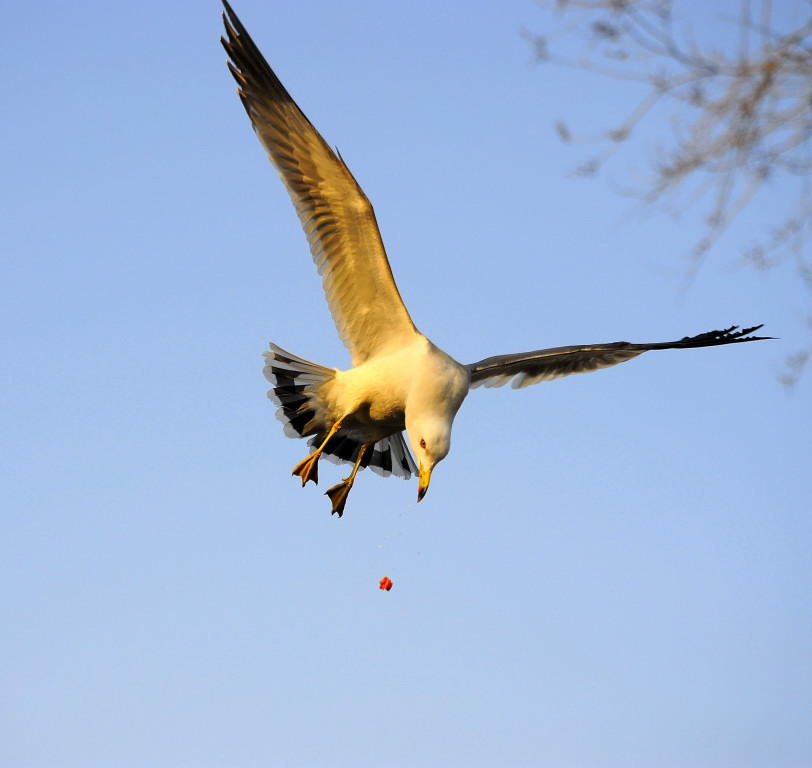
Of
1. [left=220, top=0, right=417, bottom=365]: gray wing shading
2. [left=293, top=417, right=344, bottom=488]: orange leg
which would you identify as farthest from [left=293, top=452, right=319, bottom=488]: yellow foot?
[left=220, top=0, right=417, bottom=365]: gray wing shading

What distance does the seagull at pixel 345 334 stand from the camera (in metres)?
6.15

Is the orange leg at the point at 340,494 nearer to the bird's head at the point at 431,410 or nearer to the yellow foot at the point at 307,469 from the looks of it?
the yellow foot at the point at 307,469

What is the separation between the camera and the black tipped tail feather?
22.6 feet

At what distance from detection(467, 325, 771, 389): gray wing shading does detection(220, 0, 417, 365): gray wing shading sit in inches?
30.9

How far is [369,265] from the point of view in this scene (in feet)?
21.1

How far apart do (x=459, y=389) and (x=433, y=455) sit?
0.50 metres

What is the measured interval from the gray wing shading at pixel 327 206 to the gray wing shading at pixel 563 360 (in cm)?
78

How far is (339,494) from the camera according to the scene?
6.93 m

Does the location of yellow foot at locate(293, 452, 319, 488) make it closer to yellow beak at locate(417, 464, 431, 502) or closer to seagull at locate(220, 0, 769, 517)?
seagull at locate(220, 0, 769, 517)

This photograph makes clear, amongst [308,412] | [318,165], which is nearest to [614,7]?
[318,165]

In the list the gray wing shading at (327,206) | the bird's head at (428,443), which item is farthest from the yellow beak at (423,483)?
the gray wing shading at (327,206)

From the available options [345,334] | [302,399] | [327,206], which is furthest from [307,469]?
[327,206]

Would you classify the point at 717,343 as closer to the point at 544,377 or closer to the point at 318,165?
the point at 544,377

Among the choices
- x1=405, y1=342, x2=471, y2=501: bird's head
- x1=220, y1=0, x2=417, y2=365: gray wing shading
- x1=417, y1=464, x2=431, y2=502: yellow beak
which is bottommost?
x1=417, y1=464, x2=431, y2=502: yellow beak
